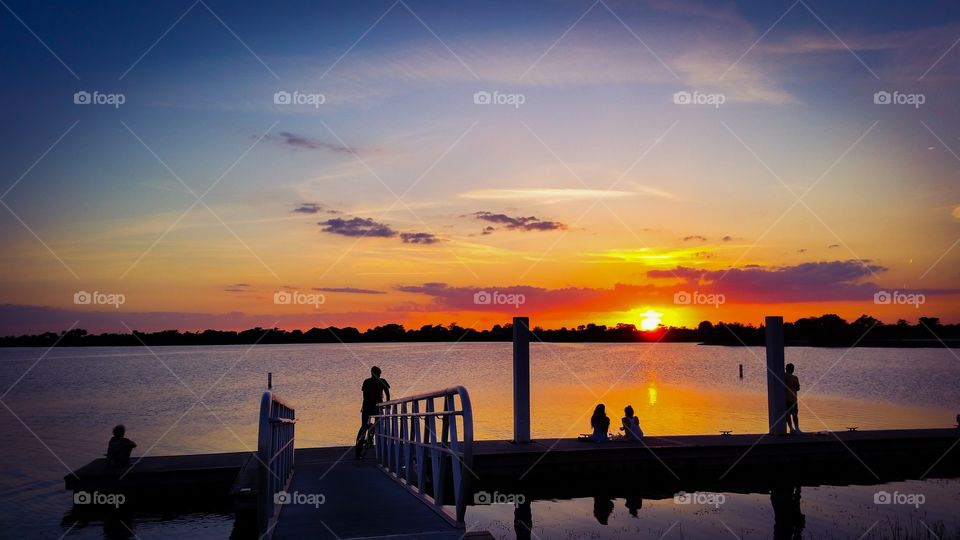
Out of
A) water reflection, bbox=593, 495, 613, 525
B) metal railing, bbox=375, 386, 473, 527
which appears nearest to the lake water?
water reflection, bbox=593, 495, 613, 525

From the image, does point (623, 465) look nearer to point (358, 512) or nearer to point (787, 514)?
point (787, 514)

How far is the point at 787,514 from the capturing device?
15055 mm

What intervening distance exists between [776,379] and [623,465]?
4.31 metres

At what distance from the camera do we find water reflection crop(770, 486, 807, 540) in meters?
13.9

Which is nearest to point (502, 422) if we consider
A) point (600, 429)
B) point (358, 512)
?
point (600, 429)

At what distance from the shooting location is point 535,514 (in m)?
15.2

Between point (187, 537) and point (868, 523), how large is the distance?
12.1m

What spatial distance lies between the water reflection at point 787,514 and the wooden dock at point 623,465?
1.31 feet

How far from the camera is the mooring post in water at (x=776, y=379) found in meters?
17.5

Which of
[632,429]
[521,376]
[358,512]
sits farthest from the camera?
[632,429]

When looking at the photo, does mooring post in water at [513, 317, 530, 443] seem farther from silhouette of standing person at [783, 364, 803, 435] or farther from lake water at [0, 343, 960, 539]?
silhouette of standing person at [783, 364, 803, 435]

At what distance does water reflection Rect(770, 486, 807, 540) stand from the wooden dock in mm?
400

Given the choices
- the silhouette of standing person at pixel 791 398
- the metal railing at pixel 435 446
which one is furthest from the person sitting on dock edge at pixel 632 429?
the metal railing at pixel 435 446

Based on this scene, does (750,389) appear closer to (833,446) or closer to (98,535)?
(833,446)
